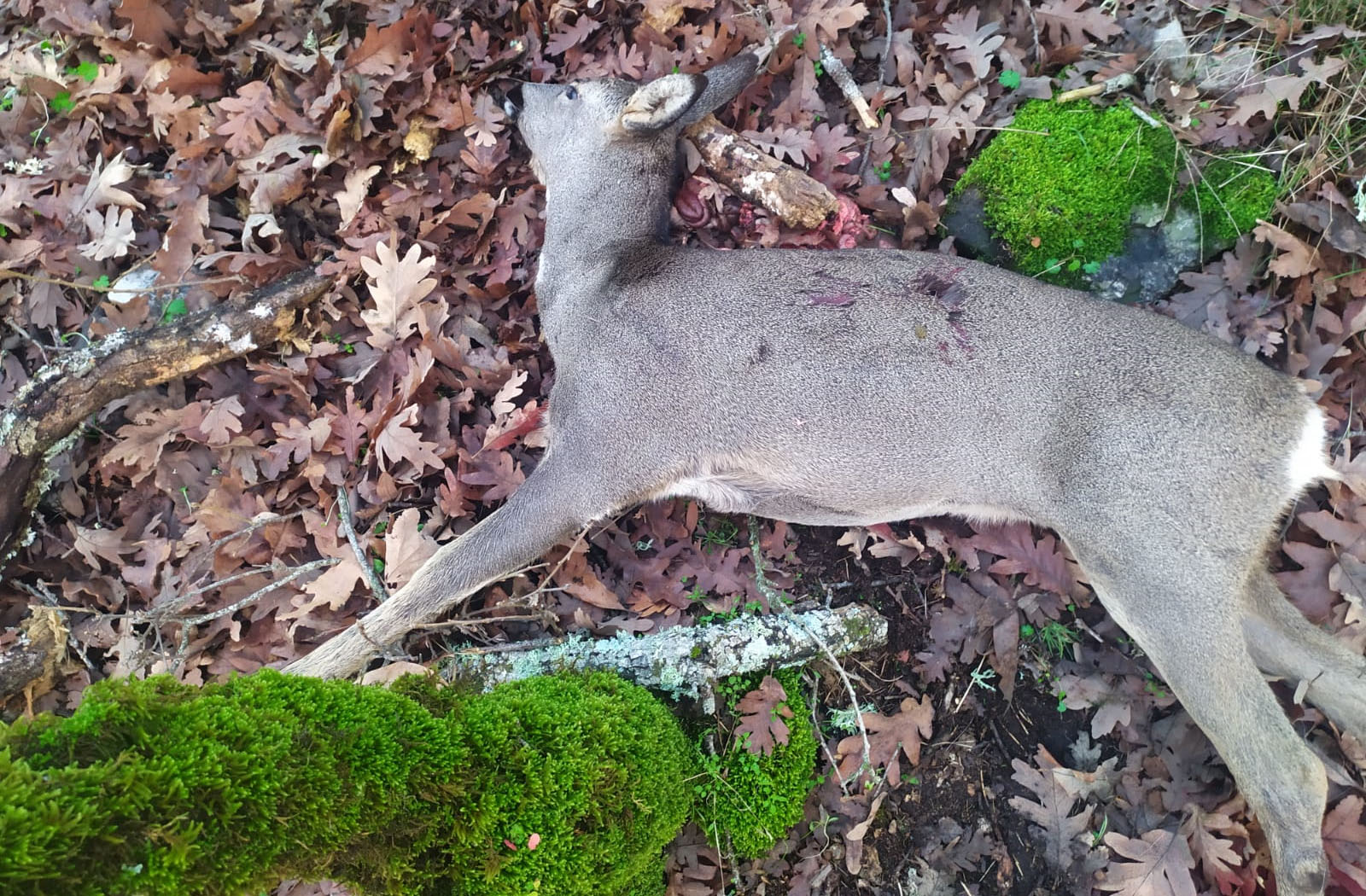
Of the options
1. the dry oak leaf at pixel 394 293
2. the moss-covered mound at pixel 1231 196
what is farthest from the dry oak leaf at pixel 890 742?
the dry oak leaf at pixel 394 293

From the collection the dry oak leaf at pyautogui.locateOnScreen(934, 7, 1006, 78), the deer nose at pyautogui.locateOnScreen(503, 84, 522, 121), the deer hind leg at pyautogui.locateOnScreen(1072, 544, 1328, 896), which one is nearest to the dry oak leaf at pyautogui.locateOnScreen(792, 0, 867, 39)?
the dry oak leaf at pyautogui.locateOnScreen(934, 7, 1006, 78)

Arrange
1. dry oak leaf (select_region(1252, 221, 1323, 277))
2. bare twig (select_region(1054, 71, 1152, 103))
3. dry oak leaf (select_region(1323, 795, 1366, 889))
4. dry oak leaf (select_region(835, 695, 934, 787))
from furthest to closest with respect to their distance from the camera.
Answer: bare twig (select_region(1054, 71, 1152, 103)) → dry oak leaf (select_region(1252, 221, 1323, 277)) → dry oak leaf (select_region(835, 695, 934, 787)) → dry oak leaf (select_region(1323, 795, 1366, 889))

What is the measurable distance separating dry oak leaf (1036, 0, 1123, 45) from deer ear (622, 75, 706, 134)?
7.41 ft

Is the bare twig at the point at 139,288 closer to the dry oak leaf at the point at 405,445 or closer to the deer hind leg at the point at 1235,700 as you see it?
the dry oak leaf at the point at 405,445

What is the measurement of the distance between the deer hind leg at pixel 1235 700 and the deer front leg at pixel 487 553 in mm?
2614

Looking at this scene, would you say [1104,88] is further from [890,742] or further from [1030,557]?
[890,742]

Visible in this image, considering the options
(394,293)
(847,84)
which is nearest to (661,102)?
(847,84)

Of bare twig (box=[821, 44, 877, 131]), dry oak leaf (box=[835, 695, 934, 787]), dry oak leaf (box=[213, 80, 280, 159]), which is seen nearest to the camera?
dry oak leaf (box=[835, 695, 934, 787])

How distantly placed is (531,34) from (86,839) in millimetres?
4996

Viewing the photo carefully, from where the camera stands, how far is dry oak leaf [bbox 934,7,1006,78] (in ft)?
16.1

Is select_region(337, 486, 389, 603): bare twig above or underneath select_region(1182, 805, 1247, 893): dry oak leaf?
above

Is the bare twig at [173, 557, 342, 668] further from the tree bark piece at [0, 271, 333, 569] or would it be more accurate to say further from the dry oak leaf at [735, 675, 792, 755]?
the dry oak leaf at [735, 675, 792, 755]

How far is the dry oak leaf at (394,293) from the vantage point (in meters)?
4.77

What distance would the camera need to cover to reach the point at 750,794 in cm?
397
